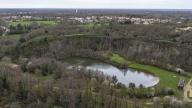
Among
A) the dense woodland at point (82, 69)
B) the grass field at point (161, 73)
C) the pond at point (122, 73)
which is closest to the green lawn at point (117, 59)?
the grass field at point (161, 73)

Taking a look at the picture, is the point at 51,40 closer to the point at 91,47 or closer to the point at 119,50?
the point at 91,47

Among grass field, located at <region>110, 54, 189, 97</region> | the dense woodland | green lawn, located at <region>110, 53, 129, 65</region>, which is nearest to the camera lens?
the dense woodland

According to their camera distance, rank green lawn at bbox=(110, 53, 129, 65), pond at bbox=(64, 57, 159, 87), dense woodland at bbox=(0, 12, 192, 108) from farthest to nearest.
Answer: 1. green lawn at bbox=(110, 53, 129, 65)
2. pond at bbox=(64, 57, 159, 87)
3. dense woodland at bbox=(0, 12, 192, 108)

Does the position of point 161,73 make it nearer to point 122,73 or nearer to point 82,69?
point 122,73

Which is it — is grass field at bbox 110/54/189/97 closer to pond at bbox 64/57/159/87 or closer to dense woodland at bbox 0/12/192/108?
pond at bbox 64/57/159/87

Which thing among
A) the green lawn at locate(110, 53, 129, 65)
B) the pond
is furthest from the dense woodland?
the pond

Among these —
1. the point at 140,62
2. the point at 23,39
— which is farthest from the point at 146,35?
the point at 23,39

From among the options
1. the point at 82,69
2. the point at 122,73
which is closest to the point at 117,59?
the point at 122,73
